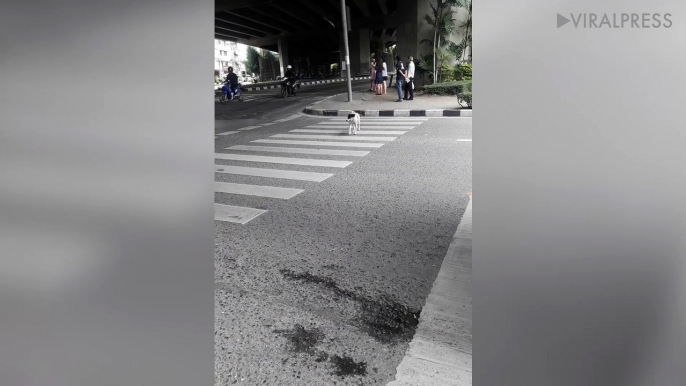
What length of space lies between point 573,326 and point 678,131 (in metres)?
0.44

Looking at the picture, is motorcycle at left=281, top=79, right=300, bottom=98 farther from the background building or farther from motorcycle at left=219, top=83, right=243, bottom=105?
the background building

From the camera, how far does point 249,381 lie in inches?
79.3

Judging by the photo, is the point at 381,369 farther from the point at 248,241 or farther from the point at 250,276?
the point at 248,241

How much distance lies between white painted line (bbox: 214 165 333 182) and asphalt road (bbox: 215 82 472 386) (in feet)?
0.08

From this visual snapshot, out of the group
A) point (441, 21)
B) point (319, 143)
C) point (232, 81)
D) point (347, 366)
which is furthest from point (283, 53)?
point (347, 366)

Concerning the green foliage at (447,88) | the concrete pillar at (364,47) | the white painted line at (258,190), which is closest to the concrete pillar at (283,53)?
the concrete pillar at (364,47)

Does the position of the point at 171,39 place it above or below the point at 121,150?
above

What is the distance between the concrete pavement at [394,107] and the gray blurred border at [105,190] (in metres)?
11.9

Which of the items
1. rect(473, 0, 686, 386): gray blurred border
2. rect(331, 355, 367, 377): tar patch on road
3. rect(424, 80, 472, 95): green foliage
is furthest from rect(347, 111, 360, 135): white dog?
rect(473, 0, 686, 386): gray blurred border

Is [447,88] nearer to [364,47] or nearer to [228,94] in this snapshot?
[228,94]

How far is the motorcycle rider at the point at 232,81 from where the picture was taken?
18527 mm

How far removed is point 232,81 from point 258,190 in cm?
1456

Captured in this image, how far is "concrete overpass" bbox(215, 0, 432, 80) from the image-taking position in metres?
22.2

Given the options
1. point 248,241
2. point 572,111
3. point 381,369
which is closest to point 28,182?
point 572,111
